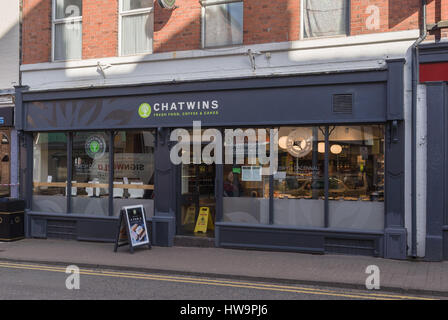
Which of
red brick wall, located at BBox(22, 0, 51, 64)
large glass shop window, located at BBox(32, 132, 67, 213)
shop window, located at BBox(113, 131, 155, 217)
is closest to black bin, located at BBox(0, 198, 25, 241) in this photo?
large glass shop window, located at BBox(32, 132, 67, 213)

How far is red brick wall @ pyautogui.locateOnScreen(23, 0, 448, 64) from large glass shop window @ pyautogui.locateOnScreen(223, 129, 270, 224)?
2.39 m

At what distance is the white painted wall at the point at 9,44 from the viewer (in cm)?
1282

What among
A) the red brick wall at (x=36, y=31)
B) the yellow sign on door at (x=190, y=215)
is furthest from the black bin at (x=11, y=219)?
the yellow sign on door at (x=190, y=215)

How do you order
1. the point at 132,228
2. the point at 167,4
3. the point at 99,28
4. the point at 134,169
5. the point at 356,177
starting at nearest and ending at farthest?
the point at 356,177 → the point at 132,228 → the point at 167,4 → the point at 134,169 → the point at 99,28

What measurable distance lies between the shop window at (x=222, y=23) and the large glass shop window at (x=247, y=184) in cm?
229

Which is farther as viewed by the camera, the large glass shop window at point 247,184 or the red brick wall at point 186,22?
the large glass shop window at point 247,184

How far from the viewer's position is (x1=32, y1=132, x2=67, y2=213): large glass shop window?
12.3 m

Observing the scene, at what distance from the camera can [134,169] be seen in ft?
37.9

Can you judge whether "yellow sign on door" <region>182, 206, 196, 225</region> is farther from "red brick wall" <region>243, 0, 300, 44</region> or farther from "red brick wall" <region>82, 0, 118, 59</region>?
"red brick wall" <region>82, 0, 118, 59</region>

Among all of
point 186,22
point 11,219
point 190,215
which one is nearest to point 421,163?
point 190,215

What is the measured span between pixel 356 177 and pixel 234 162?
2781 mm

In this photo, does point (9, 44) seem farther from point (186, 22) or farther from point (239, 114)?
point (239, 114)

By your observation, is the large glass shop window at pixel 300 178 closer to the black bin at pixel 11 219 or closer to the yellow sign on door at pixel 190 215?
the yellow sign on door at pixel 190 215
